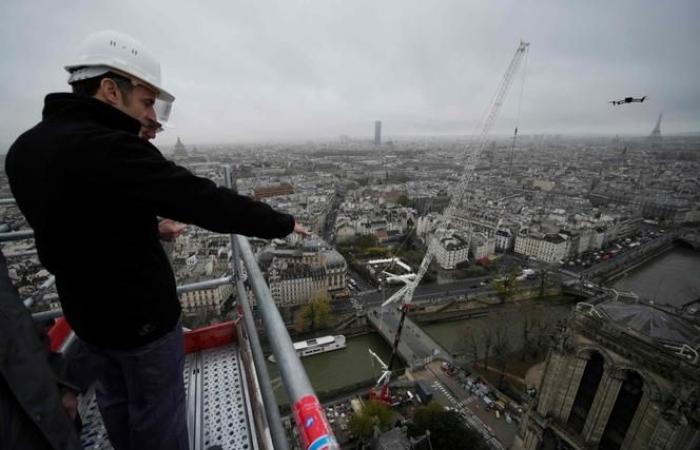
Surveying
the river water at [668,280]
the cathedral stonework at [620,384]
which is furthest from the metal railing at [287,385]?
the river water at [668,280]

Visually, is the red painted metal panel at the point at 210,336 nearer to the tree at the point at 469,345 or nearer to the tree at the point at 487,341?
the tree at the point at 487,341

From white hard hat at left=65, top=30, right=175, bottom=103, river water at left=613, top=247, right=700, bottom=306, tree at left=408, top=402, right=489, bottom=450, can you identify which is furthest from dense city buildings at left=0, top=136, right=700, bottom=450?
tree at left=408, top=402, right=489, bottom=450

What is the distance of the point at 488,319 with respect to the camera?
12.2 meters

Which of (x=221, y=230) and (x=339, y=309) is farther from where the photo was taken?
(x=339, y=309)

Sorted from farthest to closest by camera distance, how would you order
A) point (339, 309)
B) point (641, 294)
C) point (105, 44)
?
point (641, 294) < point (339, 309) < point (105, 44)

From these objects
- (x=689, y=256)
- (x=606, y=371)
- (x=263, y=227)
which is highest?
(x=263, y=227)

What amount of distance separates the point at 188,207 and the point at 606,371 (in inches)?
243

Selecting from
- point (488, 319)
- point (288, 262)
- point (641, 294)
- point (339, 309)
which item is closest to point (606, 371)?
point (488, 319)

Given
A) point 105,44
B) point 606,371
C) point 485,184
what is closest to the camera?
point 105,44

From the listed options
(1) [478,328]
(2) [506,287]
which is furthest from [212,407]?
(2) [506,287]

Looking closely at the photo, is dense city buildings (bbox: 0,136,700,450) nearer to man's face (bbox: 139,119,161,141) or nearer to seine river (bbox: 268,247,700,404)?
seine river (bbox: 268,247,700,404)

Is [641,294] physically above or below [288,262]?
below

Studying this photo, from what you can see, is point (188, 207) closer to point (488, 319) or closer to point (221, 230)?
point (221, 230)

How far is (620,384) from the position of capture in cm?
474
